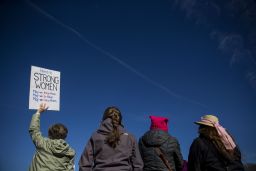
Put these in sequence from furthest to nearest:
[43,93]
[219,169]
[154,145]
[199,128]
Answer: [43,93] < [154,145] < [199,128] < [219,169]

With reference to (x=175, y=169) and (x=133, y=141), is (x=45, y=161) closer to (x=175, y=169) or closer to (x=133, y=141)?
(x=133, y=141)

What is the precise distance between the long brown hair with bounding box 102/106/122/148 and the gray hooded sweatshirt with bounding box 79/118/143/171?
0.14 ft

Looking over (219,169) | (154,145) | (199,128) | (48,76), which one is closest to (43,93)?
(48,76)

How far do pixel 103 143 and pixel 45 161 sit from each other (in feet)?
4.22

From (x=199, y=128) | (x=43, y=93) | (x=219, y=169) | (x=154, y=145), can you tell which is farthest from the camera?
(x=43, y=93)

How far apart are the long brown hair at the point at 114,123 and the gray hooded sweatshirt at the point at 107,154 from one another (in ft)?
0.14

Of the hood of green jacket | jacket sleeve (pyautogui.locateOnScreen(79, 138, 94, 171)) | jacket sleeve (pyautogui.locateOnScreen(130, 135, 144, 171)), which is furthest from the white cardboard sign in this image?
jacket sleeve (pyautogui.locateOnScreen(130, 135, 144, 171))

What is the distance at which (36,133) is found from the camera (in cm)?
514

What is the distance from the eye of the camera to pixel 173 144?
16.4 ft

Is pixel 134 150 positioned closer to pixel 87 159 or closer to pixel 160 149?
pixel 87 159

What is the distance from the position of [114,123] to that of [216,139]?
4.07ft

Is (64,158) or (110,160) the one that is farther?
(64,158)

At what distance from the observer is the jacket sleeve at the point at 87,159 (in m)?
4.06

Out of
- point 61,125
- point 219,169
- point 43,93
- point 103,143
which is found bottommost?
point 219,169
